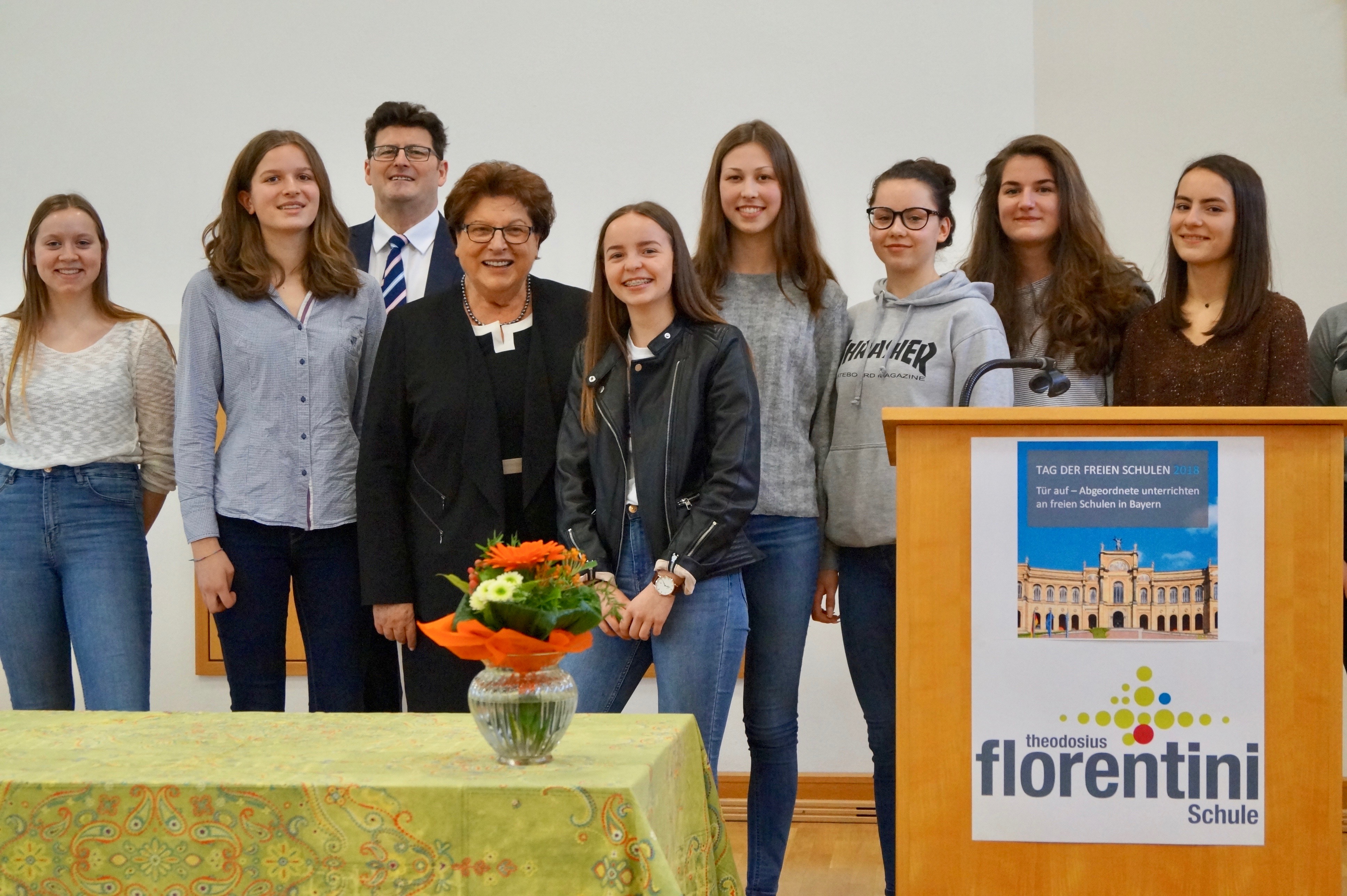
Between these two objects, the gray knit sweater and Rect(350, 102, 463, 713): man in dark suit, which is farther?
Rect(350, 102, 463, 713): man in dark suit

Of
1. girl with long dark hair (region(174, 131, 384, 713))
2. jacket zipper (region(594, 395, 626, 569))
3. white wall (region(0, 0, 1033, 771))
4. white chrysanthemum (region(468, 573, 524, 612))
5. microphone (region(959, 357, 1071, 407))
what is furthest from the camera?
white wall (region(0, 0, 1033, 771))

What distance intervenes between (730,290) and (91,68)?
2.88m

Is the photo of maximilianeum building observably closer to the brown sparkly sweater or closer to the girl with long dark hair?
the brown sparkly sweater

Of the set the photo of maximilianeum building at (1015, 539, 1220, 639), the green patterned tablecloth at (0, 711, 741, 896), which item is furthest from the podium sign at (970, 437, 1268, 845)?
the green patterned tablecloth at (0, 711, 741, 896)

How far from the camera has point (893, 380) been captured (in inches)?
108

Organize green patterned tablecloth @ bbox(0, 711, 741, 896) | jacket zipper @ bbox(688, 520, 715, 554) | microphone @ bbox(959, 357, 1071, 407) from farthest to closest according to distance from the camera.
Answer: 1. jacket zipper @ bbox(688, 520, 715, 554)
2. microphone @ bbox(959, 357, 1071, 407)
3. green patterned tablecloth @ bbox(0, 711, 741, 896)

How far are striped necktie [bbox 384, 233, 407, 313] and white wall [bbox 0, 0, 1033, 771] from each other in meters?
0.94

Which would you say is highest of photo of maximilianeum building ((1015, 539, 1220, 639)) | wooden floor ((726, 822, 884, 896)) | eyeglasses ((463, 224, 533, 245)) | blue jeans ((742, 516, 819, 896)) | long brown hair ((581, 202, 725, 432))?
eyeglasses ((463, 224, 533, 245))

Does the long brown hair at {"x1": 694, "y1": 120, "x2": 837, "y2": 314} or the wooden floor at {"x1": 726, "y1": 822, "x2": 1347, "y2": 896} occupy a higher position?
the long brown hair at {"x1": 694, "y1": 120, "x2": 837, "y2": 314}

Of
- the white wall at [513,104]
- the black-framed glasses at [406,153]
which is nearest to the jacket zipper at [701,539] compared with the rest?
the black-framed glasses at [406,153]

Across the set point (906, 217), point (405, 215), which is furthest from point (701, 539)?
point (405, 215)

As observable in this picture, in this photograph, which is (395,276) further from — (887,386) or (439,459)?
(887,386)

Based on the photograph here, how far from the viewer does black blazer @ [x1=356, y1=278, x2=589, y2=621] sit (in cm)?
268

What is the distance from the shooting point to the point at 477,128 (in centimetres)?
431
